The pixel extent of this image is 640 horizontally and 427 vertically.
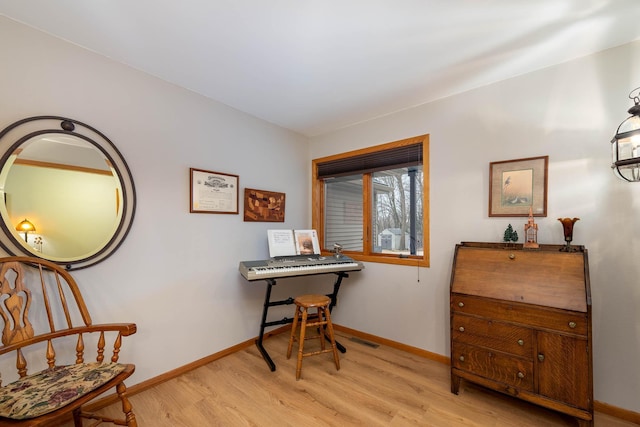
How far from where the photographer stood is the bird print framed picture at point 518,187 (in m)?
2.07

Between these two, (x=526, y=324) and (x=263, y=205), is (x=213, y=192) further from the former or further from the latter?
(x=526, y=324)

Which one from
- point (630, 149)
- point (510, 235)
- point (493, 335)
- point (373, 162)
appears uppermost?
point (373, 162)

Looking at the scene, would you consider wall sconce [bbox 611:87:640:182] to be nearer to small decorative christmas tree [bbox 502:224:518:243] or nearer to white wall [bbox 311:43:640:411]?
white wall [bbox 311:43:640:411]

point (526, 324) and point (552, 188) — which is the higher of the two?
point (552, 188)

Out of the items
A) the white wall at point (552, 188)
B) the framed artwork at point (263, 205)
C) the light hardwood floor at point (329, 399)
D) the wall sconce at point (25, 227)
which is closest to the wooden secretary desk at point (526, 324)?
the light hardwood floor at point (329, 399)

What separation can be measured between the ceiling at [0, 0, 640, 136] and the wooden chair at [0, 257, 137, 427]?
1.52m

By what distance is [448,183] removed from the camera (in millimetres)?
2541

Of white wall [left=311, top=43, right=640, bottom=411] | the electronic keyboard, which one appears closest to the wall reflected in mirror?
the electronic keyboard

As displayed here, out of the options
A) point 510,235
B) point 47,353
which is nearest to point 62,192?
point 47,353

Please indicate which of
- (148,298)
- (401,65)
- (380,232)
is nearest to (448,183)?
(380,232)

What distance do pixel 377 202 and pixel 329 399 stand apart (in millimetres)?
2061

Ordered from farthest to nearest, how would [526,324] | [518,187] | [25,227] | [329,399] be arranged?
1. [518,187]
2. [329,399]
3. [526,324]
4. [25,227]

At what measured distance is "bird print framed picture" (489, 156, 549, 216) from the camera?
6.79 ft

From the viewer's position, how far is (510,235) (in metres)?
2.07
